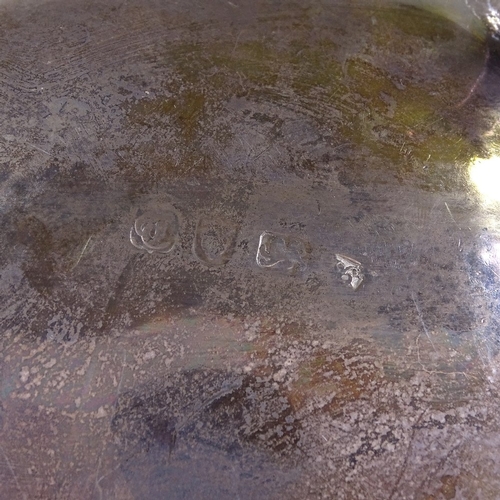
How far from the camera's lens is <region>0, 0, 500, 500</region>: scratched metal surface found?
98 centimetres

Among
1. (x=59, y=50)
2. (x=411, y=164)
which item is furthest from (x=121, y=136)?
(x=411, y=164)

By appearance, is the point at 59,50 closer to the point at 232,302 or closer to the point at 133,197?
the point at 133,197

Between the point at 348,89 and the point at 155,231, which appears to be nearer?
the point at 155,231

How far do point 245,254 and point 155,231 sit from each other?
0.23 m

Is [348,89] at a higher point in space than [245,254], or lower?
higher

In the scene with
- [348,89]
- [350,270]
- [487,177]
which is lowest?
[350,270]

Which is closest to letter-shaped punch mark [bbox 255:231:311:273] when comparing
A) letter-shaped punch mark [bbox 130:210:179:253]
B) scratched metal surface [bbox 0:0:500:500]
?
scratched metal surface [bbox 0:0:500:500]

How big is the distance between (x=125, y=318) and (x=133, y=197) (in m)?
0.31

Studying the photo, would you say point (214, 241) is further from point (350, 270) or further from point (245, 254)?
point (350, 270)

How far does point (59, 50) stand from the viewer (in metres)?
1.30

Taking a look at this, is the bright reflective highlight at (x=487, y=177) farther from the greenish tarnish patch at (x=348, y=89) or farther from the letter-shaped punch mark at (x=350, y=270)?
the letter-shaped punch mark at (x=350, y=270)

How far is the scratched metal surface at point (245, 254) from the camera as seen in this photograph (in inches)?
38.5

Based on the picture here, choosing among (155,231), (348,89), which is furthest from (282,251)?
(348,89)

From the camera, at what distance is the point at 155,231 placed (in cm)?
112
